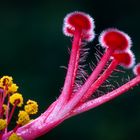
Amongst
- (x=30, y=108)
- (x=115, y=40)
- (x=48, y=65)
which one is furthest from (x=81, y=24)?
(x=48, y=65)

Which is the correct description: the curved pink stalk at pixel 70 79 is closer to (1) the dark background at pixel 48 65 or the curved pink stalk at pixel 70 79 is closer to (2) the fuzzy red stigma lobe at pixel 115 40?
(2) the fuzzy red stigma lobe at pixel 115 40

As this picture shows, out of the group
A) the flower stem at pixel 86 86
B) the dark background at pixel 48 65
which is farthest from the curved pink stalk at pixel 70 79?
the dark background at pixel 48 65

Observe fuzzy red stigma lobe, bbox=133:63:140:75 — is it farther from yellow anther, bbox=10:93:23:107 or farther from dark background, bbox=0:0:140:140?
dark background, bbox=0:0:140:140

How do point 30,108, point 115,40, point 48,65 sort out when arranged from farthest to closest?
1. point 48,65
2. point 30,108
3. point 115,40

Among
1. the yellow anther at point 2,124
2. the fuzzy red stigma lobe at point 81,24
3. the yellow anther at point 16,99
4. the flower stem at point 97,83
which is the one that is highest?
the fuzzy red stigma lobe at point 81,24

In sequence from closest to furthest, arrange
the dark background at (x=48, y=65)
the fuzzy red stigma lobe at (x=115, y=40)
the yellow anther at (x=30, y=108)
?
the fuzzy red stigma lobe at (x=115, y=40)
the yellow anther at (x=30, y=108)
the dark background at (x=48, y=65)

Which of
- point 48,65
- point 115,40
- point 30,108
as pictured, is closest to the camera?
point 115,40

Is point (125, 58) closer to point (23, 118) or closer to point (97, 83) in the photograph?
point (97, 83)
